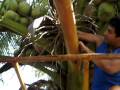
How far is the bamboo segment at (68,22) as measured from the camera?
205cm

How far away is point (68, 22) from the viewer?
2193 millimetres

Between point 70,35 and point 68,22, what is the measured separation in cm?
12

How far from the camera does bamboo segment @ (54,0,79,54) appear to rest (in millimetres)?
2055

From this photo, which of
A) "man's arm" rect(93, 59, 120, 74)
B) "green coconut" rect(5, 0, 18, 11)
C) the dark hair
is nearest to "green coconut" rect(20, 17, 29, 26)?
"green coconut" rect(5, 0, 18, 11)

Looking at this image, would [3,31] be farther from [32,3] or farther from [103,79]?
[103,79]

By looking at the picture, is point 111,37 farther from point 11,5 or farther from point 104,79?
point 11,5

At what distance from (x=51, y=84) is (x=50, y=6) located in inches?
21.7

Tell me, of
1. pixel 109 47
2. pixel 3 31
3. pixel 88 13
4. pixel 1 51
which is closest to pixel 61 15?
pixel 109 47

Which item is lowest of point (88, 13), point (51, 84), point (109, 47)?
point (51, 84)

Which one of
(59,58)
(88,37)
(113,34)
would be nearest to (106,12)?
(88,37)

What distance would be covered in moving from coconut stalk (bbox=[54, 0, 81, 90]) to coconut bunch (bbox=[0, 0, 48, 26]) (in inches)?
24.4

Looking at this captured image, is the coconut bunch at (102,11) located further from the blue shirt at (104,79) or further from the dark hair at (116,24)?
the blue shirt at (104,79)

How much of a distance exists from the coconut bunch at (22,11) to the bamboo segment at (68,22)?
827mm

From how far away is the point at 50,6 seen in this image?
2.82 meters
